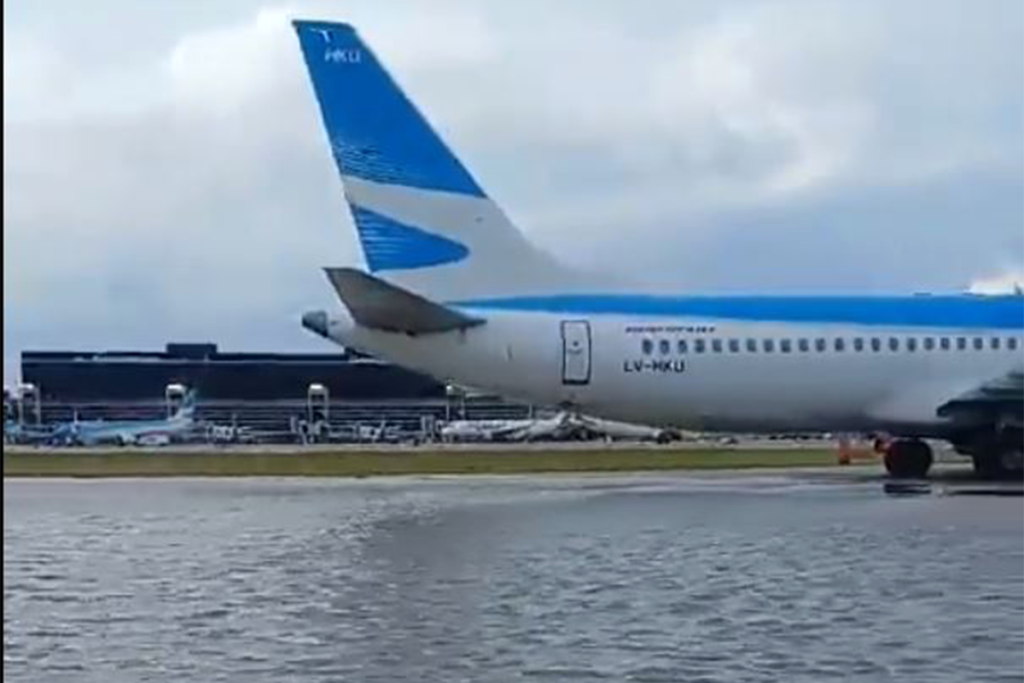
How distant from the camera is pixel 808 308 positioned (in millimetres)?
32906

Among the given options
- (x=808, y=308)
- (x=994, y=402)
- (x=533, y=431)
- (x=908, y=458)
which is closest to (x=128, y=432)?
(x=533, y=431)

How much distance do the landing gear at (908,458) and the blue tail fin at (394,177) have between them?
26.9ft

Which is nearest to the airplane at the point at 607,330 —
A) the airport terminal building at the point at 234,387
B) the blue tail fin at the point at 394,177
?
the blue tail fin at the point at 394,177

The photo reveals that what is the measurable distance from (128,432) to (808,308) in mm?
59607

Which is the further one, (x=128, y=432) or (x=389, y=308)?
(x=128, y=432)

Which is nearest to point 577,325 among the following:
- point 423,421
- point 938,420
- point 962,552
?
point 938,420

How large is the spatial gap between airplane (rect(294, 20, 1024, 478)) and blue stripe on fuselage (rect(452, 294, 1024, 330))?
28 mm

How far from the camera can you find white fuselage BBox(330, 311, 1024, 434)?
30594 mm

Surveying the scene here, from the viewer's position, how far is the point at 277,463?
43688 millimetres

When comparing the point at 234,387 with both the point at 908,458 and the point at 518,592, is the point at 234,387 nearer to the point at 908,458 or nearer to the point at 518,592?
the point at 908,458

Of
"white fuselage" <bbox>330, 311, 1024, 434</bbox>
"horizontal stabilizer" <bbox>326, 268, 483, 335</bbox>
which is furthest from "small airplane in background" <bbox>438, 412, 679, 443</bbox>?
"horizontal stabilizer" <bbox>326, 268, 483, 335</bbox>

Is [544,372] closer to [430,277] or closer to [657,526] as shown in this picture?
[430,277]

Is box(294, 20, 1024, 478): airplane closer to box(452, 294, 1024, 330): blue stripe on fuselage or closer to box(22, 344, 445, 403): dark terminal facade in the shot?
box(452, 294, 1024, 330): blue stripe on fuselage

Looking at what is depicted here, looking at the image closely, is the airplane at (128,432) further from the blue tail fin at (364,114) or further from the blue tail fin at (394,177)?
the blue tail fin at (364,114)
